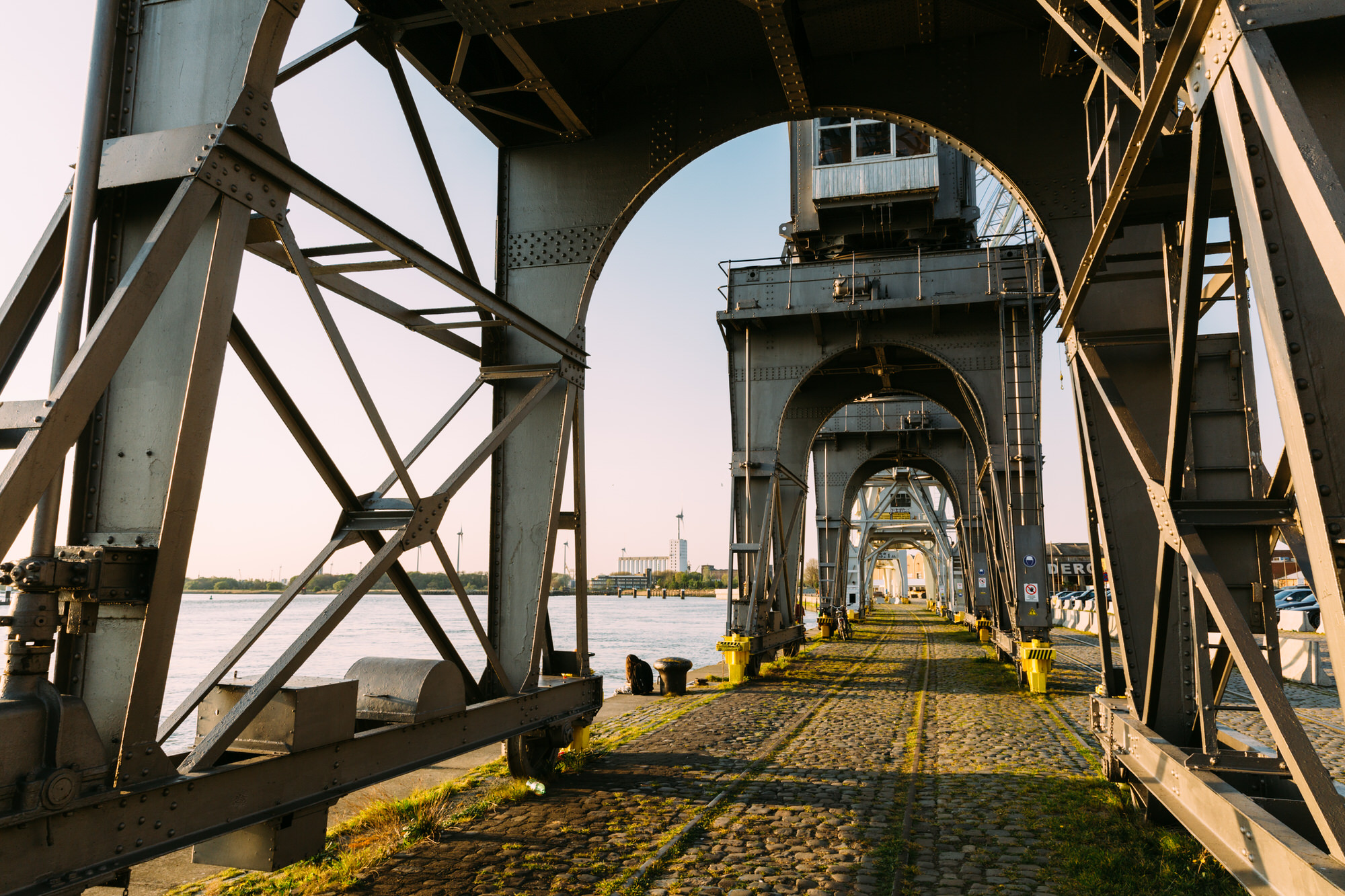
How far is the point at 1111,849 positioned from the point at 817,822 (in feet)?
7.37

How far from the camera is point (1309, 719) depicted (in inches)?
467

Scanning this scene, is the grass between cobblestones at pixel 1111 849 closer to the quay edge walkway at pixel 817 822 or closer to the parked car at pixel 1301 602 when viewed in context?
the quay edge walkway at pixel 817 822

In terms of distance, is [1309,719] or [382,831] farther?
[1309,719]

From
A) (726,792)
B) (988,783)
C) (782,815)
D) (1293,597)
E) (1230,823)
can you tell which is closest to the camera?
(1230,823)

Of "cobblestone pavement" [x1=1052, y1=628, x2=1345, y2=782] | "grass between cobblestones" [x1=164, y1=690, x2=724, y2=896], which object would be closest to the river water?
"grass between cobblestones" [x1=164, y1=690, x2=724, y2=896]

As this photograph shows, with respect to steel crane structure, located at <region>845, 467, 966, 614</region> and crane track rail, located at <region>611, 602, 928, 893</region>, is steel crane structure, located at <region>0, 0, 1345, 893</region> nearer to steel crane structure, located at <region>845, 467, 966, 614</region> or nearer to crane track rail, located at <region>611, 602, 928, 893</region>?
crane track rail, located at <region>611, 602, 928, 893</region>

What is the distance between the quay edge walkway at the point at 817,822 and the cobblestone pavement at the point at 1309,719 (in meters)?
1.69

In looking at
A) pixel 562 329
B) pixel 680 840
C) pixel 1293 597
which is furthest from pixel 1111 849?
pixel 1293 597

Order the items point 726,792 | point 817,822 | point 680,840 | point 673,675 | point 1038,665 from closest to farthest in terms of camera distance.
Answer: point 680,840 < point 817,822 < point 726,792 < point 1038,665 < point 673,675

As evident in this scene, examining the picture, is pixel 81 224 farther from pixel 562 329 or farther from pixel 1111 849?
pixel 1111 849

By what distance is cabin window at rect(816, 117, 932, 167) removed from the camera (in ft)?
68.4

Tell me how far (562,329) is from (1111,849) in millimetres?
6681

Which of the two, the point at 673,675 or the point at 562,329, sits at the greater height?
the point at 562,329

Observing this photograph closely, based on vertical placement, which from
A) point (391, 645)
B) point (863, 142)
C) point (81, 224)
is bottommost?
point (391, 645)
